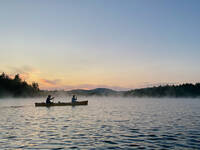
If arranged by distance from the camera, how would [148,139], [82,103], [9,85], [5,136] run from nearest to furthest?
[148,139], [5,136], [82,103], [9,85]

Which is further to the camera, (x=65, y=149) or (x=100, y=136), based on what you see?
(x=100, y=136)

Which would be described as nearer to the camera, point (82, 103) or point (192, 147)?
point (192, 147)

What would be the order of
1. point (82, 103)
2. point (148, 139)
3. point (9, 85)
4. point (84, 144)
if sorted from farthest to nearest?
point (9, 85)
point (82, 103)
point (148, 139)
point (84, 144)

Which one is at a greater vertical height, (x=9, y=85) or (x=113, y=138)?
(x=9, y=85)

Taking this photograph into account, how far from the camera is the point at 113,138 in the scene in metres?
19.4

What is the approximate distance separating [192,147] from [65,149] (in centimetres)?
956

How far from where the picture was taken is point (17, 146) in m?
16.4

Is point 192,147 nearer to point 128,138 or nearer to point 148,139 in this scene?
point 148,139

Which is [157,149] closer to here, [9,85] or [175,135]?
[175,135]

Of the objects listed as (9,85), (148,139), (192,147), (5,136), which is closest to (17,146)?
(5,136)

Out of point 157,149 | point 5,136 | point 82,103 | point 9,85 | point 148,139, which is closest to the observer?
point 157,149

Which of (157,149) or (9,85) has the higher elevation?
(9,85)

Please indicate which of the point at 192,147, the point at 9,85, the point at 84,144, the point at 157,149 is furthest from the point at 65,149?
the point at 9,85

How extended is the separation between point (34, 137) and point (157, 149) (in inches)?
436
